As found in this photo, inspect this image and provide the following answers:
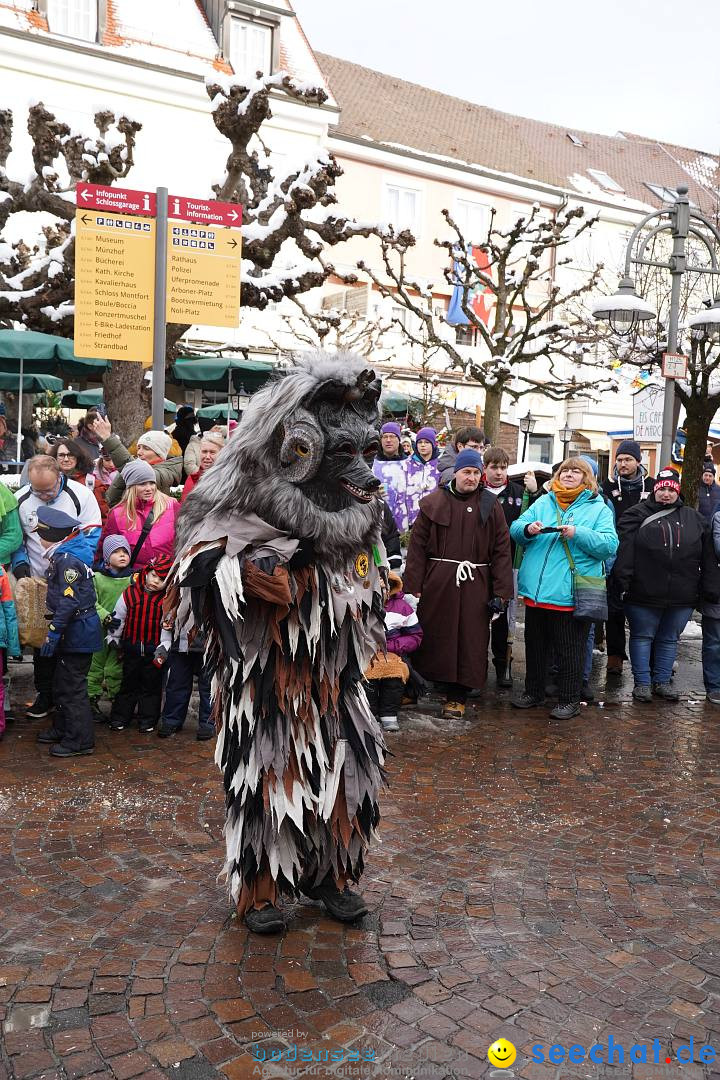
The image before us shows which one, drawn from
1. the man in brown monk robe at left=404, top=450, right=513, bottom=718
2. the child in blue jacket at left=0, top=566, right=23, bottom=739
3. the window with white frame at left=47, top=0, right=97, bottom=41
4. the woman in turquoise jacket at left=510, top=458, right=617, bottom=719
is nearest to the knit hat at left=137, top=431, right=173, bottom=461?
the child in blue jacket at left=0, top=566, right=23, bottom=739

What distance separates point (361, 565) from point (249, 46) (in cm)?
2432

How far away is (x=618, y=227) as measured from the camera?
3039 centimetres

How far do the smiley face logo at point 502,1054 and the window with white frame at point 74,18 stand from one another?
23.6m

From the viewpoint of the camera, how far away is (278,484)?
2.88 m

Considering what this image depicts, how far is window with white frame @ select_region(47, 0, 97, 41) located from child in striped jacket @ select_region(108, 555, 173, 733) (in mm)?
20184

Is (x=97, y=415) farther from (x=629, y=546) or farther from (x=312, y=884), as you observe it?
(x=312, y=884)

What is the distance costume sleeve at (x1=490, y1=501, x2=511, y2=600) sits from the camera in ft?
20.6

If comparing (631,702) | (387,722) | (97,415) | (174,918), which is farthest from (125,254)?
(631,702)

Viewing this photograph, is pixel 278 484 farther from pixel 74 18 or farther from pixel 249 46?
pixel 249 46

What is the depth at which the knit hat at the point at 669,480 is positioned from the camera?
691 centimetres

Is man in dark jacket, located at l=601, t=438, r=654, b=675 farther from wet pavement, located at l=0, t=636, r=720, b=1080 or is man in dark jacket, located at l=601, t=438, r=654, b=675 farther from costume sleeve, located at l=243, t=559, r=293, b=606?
costume sleeve, located at l=243, t=559, r=293, b=606

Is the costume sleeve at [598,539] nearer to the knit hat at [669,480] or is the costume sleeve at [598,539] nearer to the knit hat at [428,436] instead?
the knit hat at [669,480]

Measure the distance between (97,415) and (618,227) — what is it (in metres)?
27.4

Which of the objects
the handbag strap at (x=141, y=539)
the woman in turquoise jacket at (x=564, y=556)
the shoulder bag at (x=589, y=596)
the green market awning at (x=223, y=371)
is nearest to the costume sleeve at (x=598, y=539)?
the woman in turquoise jacket at (x=564, y=556)
